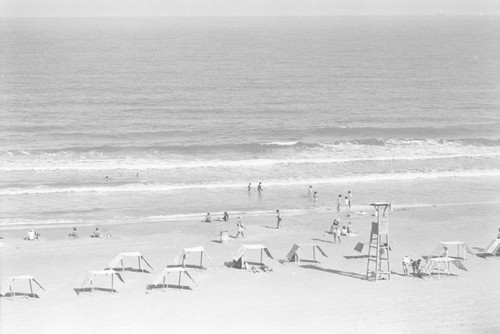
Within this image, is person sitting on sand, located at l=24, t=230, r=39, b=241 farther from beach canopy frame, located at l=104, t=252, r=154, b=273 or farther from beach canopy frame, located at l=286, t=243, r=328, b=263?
beach canopy frame, located at l=286, t=243, r=328, b=263

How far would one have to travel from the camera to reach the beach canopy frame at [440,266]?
3231 centimetres

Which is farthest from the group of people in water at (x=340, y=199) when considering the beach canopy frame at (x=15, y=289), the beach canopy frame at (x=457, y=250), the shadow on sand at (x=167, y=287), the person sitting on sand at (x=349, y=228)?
the beach canopy frame at (x=15, y=289)

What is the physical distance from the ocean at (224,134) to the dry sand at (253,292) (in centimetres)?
602

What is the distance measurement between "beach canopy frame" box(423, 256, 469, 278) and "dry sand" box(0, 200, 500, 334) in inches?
14.8

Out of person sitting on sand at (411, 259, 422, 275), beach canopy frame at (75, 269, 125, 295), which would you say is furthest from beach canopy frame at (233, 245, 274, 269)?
person sitting on sand at (411, 259, 422, 275)

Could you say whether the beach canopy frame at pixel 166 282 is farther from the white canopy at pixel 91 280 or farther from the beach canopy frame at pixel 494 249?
the beach canopy frame at pixel 494 249

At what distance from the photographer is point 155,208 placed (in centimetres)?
4600

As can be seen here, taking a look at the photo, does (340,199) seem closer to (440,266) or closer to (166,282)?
(440,266)

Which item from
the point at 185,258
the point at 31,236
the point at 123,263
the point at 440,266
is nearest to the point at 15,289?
the point at 123,263

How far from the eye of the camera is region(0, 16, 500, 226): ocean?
48844mm

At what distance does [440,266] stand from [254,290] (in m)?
8.50

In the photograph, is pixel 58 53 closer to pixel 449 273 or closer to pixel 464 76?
pixel 464 76

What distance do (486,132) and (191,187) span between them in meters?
31.2

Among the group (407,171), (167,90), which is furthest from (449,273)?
(167,90)
